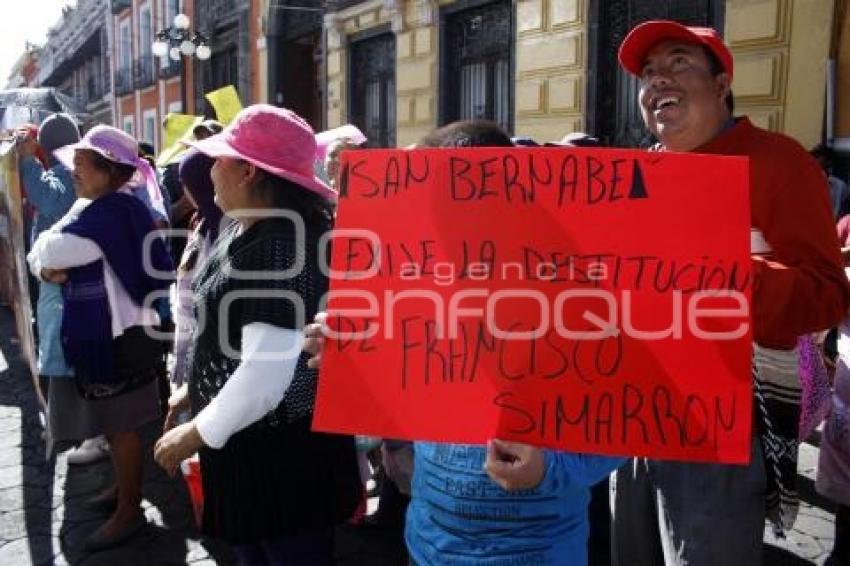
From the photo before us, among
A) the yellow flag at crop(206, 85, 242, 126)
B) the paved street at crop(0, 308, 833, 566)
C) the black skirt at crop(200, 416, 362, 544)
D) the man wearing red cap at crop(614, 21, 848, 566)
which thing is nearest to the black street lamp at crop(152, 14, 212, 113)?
the yellow flag at crop(206, 85, 242, 126)

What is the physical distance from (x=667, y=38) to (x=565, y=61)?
5.70 m

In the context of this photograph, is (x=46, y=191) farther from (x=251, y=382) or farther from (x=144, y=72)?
(x=144, y=72)

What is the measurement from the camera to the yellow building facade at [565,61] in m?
5.07

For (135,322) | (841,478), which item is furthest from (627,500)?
(135,322)

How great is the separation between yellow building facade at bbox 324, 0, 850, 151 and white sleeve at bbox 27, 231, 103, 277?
4749mm

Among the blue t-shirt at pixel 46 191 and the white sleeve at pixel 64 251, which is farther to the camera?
the blue t-shirt at pixel 46 191

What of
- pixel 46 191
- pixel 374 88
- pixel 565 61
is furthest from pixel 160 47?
pixel 46 191

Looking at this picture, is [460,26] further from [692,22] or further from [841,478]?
[841,478]

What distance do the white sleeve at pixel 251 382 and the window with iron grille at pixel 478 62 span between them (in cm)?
656

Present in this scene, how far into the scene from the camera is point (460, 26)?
8.66 meters

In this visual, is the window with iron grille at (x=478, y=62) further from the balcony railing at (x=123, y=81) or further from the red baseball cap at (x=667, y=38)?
the balcony railing at (x=123, y=81)

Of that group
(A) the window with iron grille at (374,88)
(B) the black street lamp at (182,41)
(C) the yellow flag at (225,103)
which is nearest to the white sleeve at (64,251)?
(C) the yellow flag at (225,103)

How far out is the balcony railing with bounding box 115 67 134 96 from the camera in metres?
24.2

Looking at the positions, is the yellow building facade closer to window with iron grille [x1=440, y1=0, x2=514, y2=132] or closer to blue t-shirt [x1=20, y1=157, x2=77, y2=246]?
window with iron grille [x1=440, y1=0, x2=514, y2=132]
